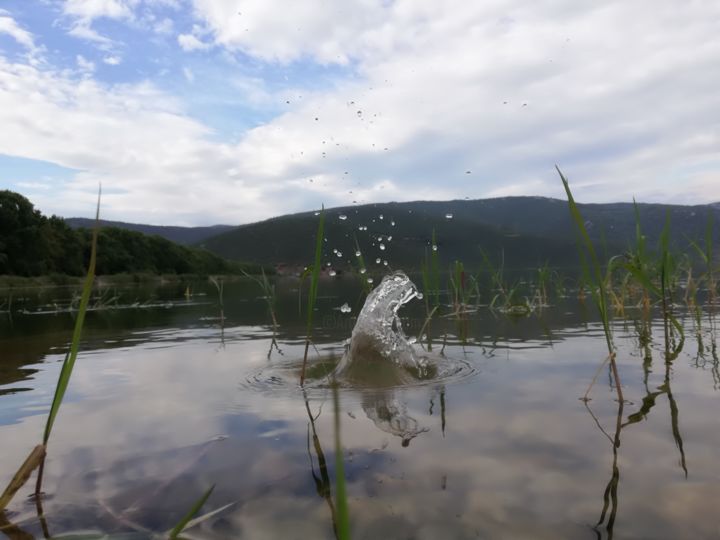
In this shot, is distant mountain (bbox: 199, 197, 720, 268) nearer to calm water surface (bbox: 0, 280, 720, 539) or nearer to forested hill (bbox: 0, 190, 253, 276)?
forested hill (bbox: 0, 190, 253, 276)

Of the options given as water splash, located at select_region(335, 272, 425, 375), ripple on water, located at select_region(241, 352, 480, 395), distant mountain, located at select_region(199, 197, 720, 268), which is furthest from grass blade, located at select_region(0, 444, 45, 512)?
distant mountain, located at select_region(199, 197, 720, 268)

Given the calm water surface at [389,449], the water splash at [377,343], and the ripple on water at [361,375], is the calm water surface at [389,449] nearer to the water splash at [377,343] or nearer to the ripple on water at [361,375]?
the ripple on water at [361,375]

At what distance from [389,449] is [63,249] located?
6384 centimetres

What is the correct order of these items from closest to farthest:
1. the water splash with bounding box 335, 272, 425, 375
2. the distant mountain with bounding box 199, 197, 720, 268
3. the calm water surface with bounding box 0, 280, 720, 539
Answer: the calm water surface with bounding box 0, 280, 720, 539
the water splash with bounding box 335, 272, 425, 375
the distant mountain with bounding box 199, 197, 720, 268

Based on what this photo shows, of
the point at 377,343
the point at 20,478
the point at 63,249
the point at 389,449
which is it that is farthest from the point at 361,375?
the point at 63,249

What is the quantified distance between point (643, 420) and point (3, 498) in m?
3.03

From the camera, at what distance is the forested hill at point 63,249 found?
49781mm

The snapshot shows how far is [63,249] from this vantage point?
5681 cm

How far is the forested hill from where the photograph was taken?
4978cm

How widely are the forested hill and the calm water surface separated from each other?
172ft

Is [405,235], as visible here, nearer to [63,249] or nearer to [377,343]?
[63,249]

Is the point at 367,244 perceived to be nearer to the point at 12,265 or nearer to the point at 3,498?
the point at 12,265

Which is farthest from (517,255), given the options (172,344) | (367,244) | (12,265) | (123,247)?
(172,344)

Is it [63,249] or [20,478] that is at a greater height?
[63,249]
